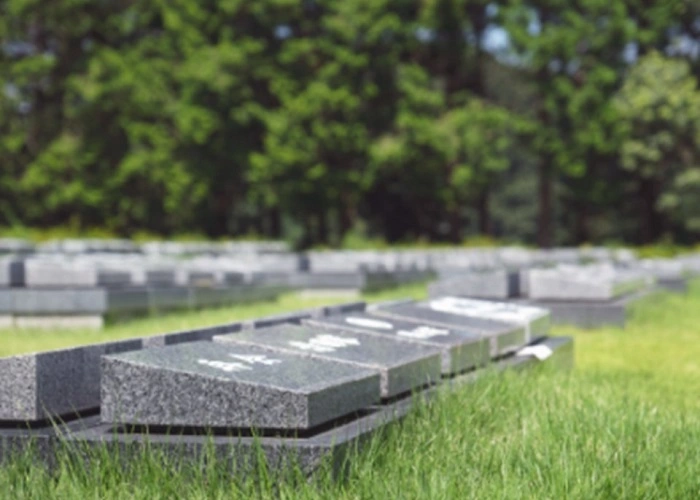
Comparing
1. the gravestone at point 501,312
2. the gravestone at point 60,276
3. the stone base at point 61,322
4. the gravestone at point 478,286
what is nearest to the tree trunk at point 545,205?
the gravestone at point 478,286

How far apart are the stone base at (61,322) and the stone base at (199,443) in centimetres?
638

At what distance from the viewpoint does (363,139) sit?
115 feet

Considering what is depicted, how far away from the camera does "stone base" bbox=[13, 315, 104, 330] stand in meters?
10.6

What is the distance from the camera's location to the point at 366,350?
540cm

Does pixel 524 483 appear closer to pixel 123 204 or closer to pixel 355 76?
pixel 355 76

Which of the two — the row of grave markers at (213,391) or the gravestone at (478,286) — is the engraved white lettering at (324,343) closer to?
the row of grave markers at (213,391)

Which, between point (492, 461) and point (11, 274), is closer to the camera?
point (492, 461)

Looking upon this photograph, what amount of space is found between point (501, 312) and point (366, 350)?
2809 millimetres

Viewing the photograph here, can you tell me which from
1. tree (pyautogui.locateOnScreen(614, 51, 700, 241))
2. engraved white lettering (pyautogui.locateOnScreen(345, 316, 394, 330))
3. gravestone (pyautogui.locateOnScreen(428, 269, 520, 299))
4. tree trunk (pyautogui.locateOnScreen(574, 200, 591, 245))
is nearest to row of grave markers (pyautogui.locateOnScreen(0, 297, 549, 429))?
engraved white lettering (pyautogui.locateOnScreen(345, 316, 394, 330))

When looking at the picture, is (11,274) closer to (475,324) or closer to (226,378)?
(475,324)

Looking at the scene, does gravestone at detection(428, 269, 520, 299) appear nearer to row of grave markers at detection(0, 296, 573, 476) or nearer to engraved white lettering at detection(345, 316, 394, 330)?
engraved white lettering at detection(345, 316, 394, 330)

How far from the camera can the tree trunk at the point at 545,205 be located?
37.3m

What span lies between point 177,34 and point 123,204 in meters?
6.33

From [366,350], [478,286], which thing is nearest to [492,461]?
[366,350]
